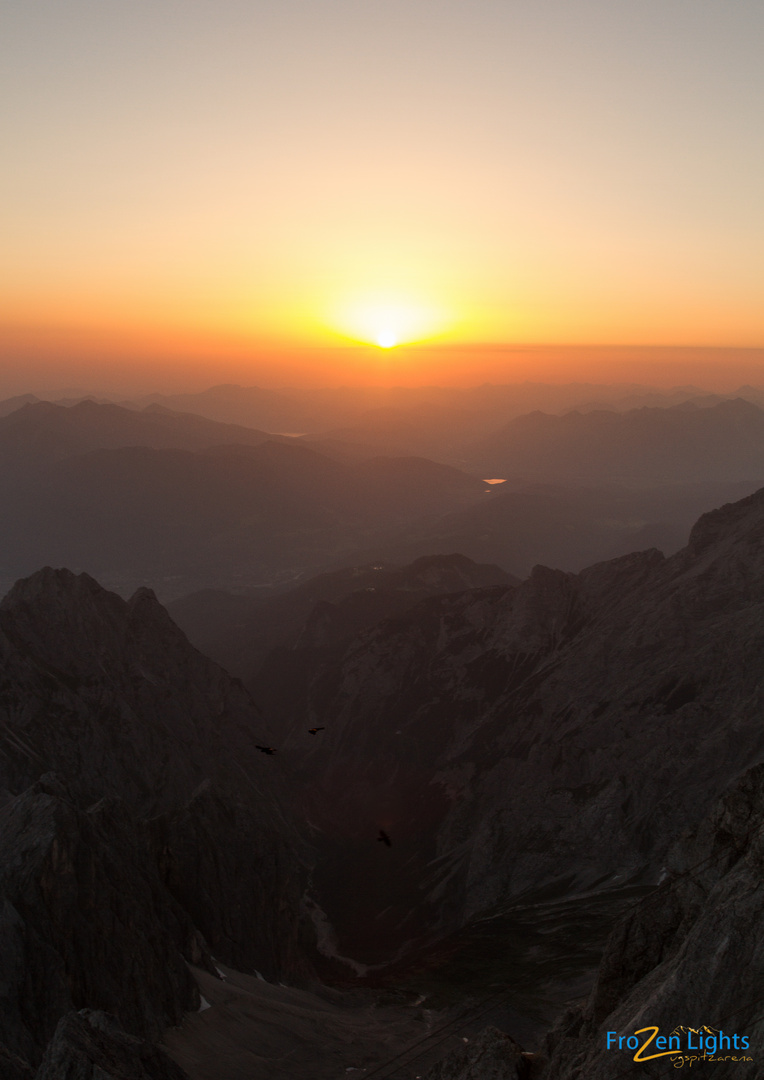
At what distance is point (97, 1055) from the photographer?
39969 millimetres

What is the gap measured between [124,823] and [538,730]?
73.2 meters

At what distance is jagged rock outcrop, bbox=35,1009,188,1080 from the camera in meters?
38.4

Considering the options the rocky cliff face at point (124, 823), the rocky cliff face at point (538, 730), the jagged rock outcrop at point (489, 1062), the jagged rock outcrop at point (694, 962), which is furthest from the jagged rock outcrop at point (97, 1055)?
the rocky cliff face at point (538, 730)

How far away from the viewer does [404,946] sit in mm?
99688

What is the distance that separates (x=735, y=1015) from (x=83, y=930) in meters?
47.2

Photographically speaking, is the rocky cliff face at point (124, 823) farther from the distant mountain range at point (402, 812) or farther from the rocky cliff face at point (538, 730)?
the rocky cliff face at point (538, 730)

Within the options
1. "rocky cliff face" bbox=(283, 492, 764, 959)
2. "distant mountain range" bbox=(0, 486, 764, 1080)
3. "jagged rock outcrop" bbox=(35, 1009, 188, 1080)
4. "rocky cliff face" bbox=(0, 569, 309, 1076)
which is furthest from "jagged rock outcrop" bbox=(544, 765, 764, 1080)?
"rocky cliff face" bbox=(283, 492, 764, 959)

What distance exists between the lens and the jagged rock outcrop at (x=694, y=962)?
2908 centimetres

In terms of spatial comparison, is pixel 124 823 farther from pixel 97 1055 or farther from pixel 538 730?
pixel 538 730

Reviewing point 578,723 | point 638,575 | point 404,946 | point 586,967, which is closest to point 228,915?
point 404,946

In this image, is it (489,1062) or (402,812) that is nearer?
(489,1062)

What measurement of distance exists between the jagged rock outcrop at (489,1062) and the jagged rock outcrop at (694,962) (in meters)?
1.54

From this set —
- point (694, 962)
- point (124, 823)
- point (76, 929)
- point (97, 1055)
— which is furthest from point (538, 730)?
point (694, 962)

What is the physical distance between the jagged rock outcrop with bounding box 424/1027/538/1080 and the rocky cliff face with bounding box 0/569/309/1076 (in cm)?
2402
